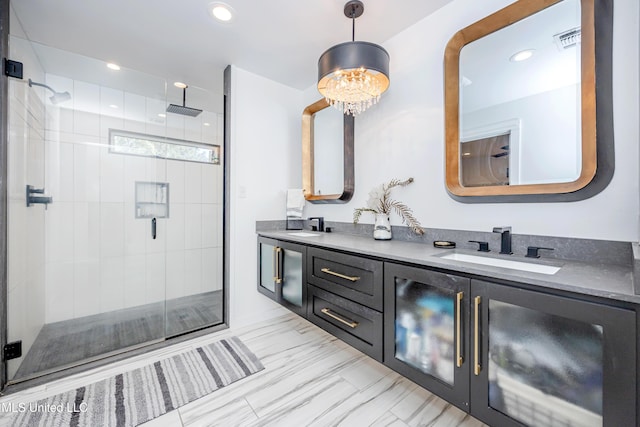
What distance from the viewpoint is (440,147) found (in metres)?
1.79

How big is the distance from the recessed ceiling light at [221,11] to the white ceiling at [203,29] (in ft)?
0.12

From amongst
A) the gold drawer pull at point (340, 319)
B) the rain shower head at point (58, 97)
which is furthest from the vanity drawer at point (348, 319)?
the rain shower head at point (58, 97)

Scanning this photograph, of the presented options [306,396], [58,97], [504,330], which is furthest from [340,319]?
[58,97]

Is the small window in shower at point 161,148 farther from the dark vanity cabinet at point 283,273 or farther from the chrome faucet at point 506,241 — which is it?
the chrome faucet at point 506,241

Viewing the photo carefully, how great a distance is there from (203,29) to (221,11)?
0.91 ft

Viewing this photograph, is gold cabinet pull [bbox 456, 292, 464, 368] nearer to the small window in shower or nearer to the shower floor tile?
the shower floor tile

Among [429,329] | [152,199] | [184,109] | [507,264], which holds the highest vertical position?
[184,109]

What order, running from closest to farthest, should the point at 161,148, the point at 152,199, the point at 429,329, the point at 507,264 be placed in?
1. the point at 429,329
2. the point at 507,264
3. the point at 152,199
4. the point at 161,148

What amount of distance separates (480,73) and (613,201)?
→ 38.1 inches

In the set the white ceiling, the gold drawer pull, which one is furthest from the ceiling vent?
the gold drawer pull

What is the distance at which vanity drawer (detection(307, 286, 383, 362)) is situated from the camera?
4.77 ft

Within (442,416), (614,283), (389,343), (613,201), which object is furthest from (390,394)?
(613,201)

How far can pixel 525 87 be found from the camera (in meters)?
1.44

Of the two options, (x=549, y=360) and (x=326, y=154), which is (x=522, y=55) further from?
(x=326, y=154)
